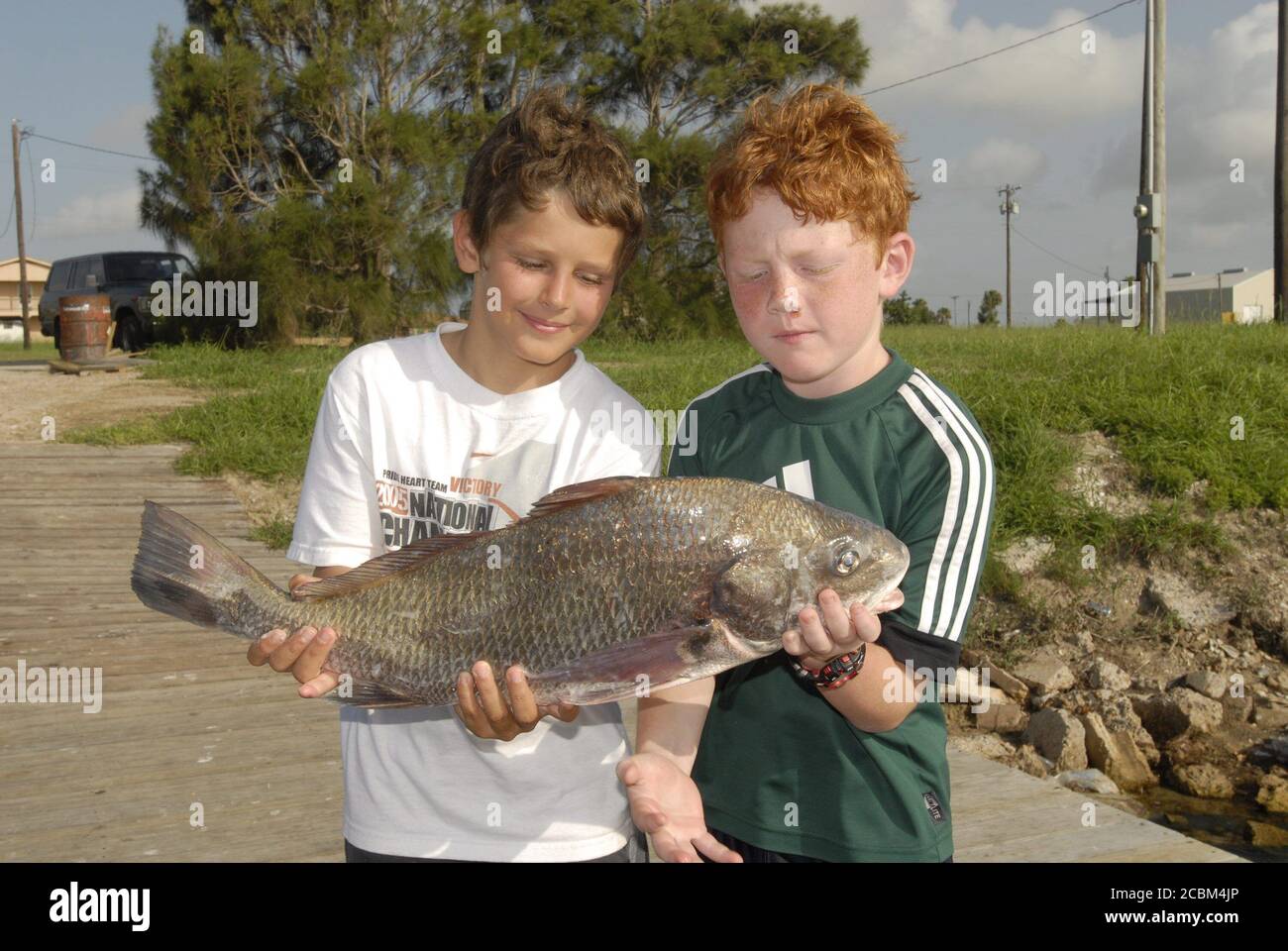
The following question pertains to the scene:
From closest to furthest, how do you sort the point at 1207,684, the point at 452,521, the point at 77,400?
1. the point at 452,521
2. the point at 1207,684
3. the point at 77,400

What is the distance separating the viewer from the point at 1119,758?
6.62 meters

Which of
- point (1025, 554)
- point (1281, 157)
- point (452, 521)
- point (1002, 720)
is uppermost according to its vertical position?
point (1281, 157)

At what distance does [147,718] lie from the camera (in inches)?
208

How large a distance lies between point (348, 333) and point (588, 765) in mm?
18159

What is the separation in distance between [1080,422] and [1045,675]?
2.59 meters

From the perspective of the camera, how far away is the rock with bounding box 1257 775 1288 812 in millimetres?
6301

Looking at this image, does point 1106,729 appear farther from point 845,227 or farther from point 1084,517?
point 845,227

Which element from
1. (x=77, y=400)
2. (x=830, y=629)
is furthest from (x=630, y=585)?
(x=77, y=400)

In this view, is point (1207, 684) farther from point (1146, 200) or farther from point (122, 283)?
point (122, 283)

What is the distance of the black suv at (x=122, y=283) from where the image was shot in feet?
72.1

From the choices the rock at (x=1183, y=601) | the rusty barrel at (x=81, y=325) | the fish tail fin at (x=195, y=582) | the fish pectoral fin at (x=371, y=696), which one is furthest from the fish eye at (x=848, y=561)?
the rusty barrel at (x=81, y=325)

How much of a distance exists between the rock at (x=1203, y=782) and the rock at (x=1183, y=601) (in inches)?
60.4

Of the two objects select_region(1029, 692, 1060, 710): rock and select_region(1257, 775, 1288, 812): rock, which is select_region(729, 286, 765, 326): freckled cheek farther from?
select_region(1029, 692, 1060, 710): rock

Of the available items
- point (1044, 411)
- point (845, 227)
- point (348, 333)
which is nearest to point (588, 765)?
point (845, 227)
